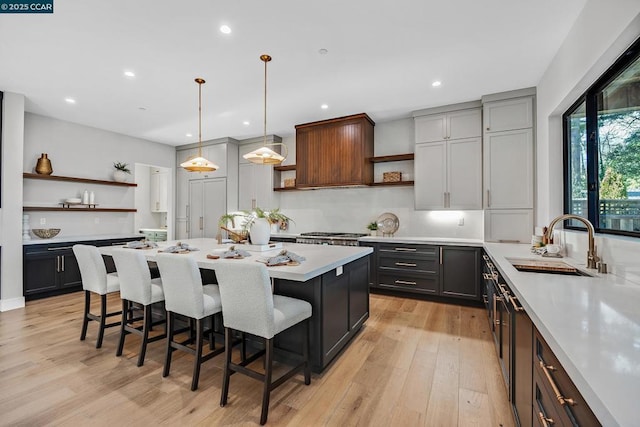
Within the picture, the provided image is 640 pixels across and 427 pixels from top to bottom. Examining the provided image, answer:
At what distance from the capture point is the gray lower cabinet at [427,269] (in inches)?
149

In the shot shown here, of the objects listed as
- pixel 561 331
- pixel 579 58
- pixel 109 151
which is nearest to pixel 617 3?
pixel 579 58

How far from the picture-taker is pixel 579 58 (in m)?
2.26

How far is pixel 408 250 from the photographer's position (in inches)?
163

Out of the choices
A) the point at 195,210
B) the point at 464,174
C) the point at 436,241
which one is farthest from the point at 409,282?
the point at 195,210

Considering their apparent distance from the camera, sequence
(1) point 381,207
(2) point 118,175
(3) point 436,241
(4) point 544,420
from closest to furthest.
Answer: (4) point 544,420 → (3) point 436,241 → (1) point 381,207 → (2) point 118,175

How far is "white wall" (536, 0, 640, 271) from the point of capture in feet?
5.57

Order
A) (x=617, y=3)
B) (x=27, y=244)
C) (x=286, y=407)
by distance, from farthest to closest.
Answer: (x=27, y=244)
(x=286, y=407)
(x=617, y=3)

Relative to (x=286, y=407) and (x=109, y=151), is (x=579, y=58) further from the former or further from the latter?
(x=109, y=151)

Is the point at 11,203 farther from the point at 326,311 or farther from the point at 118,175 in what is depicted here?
the point at 326,311

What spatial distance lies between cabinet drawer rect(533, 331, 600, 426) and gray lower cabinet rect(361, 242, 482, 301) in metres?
2.79

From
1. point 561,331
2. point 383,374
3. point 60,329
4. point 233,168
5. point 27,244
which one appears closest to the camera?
point 561,331

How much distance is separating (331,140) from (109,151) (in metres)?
4.27

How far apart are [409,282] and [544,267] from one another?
2.08 meters

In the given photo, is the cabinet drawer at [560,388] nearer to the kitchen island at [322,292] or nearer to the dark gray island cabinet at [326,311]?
the kitchen island at [322,292]
